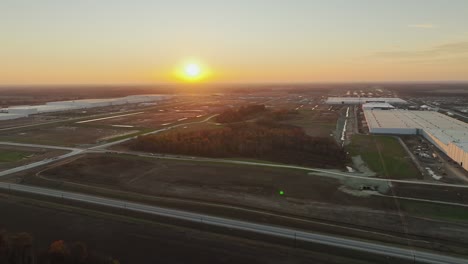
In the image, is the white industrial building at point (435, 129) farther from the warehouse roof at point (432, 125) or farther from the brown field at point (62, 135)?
the brown field at point (62, 135)

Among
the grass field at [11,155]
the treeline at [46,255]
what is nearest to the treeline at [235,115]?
the grass field at [11,155]

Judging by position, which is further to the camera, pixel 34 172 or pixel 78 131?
pixel 78 131

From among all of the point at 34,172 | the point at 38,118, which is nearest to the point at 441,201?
the point at 34,172

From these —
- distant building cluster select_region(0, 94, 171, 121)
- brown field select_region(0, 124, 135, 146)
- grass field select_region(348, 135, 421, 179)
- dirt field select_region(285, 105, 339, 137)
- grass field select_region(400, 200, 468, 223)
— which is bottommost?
grass field select_region(400, 200, 468, 223)

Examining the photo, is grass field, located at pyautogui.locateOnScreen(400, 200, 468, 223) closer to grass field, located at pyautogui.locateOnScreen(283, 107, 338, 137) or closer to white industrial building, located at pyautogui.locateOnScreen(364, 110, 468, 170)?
→ white industrial building, located at pyautogui.locateOnScreen(364, 110, 468, 170)

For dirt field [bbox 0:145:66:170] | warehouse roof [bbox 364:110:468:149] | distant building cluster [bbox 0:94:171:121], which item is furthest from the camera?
distant building cluster [bbox 0:94:171:121]

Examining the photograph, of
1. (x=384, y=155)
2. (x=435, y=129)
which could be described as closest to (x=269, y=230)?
(x=384, y=155)

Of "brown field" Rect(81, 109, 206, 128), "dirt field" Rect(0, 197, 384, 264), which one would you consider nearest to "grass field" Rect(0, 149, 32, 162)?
"dirt field" Rect(0, 197, 384, 264)

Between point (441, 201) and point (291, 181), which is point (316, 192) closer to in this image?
Answer: point (291, 181)
